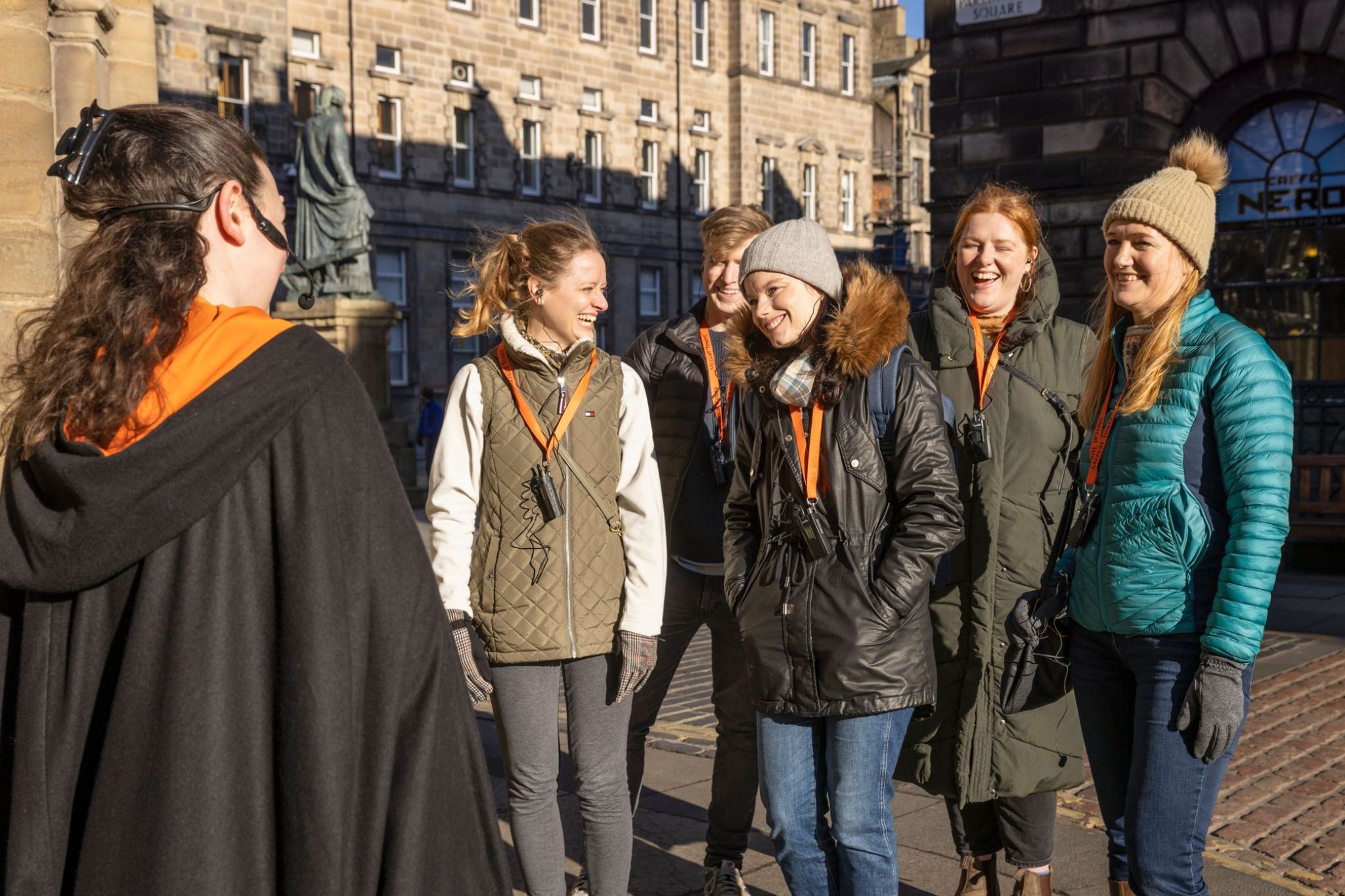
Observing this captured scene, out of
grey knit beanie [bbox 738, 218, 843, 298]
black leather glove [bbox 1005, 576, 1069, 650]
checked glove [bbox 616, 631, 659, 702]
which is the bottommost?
checked glove [bbox 616, 631, 659, 702]

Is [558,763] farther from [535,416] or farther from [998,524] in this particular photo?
[998,524]

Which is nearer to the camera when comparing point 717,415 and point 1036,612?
point 1036,612

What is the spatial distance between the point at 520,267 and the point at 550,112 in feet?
123

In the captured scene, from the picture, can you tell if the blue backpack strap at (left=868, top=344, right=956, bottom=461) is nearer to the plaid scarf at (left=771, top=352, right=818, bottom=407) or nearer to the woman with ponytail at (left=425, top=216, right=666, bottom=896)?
the plaid scarf at (left=771, top=352, right=818, bottom=407)

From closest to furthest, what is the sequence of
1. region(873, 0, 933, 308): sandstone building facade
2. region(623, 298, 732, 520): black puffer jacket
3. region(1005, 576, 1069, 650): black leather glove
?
region(1005, 576, 1069, 650): black leather glove < region(623, 298, 732, 520): black puffer jacket < region(873, 0, 933, 308): sandstone building facade

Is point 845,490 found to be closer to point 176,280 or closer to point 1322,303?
point 176,280

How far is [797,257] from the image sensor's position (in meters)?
3.59

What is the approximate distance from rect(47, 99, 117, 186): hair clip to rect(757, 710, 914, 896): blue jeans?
208 centimetres

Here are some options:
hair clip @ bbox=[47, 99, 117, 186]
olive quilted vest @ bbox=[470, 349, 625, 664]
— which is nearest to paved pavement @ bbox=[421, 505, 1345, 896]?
olive quilted vest @ bbox=[470, 349, 625, 664]

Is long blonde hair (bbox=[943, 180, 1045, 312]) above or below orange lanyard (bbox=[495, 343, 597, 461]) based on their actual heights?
above

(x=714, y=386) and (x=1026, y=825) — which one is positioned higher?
(x=714, y=386)

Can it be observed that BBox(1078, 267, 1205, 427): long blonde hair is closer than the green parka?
Yes

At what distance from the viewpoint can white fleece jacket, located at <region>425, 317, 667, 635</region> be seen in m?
3.84

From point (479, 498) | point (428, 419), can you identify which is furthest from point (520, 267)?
point (428, 419)
